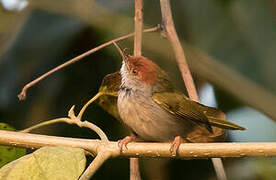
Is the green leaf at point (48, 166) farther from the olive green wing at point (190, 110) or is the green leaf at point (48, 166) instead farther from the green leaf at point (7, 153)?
the olive green wing at point (190, 110)

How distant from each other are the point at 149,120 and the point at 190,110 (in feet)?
0.88

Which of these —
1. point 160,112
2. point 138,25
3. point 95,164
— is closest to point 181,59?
point 138,25

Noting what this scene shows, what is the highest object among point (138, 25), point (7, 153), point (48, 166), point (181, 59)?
point (138, 25)

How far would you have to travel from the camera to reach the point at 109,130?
3.35 m

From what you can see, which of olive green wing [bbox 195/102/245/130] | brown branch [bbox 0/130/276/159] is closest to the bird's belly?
olive green wing [bbox 195/102/245/130]

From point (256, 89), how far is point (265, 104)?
231mm

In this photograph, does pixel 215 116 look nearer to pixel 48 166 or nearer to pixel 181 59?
pixel 181 59

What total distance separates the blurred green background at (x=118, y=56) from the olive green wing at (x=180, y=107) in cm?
34

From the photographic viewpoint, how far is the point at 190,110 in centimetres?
273

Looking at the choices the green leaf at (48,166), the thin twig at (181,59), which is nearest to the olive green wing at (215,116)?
the thin twig at (181,59)

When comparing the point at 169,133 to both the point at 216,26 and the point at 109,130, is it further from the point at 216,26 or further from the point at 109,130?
the point at 216,26

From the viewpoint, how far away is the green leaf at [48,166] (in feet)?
4.85

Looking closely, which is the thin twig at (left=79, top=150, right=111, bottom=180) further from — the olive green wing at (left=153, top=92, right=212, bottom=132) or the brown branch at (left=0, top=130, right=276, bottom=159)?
the olive green wing at (left=153, top=92, right=212, bottom=132)

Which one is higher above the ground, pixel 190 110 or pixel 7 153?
pixel 190 110
